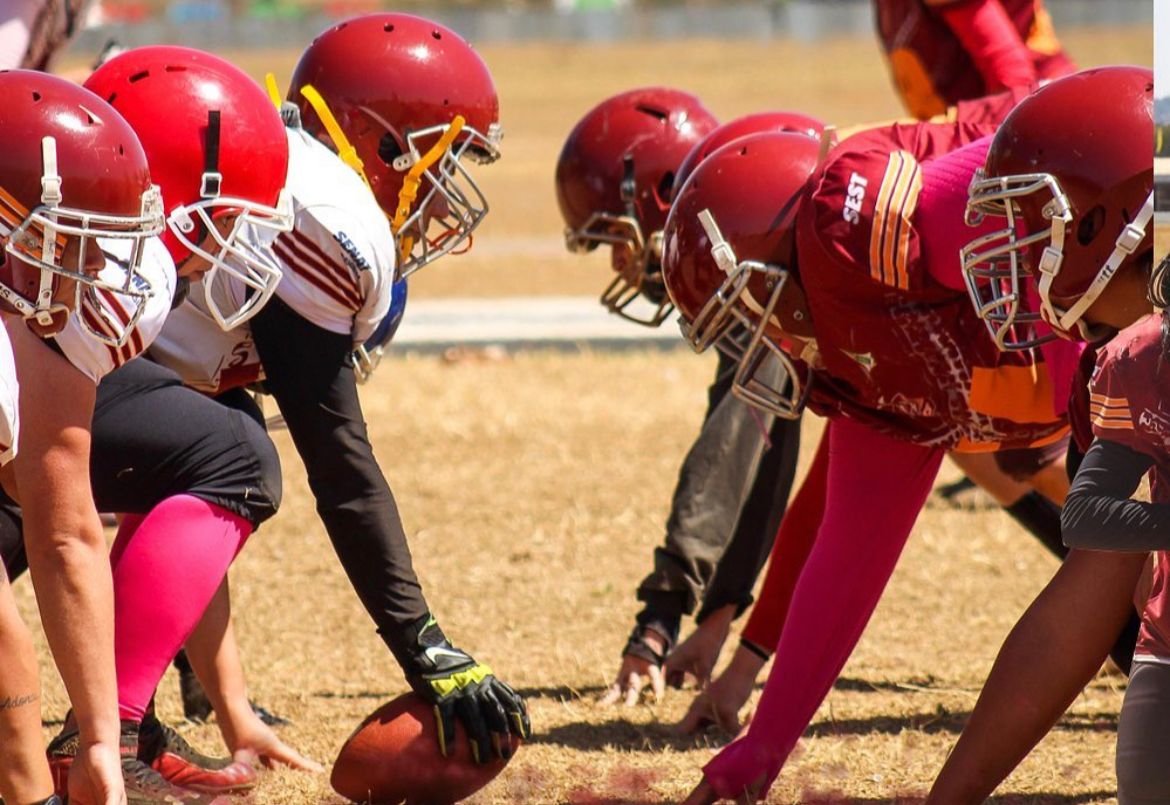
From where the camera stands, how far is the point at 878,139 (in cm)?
372

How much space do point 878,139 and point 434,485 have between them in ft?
11.5

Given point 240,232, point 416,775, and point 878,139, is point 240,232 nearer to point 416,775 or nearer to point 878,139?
point 416,775

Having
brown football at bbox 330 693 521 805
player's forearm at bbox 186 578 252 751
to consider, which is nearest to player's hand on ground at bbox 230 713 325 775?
player's forearm at bbox 186 578 252 751

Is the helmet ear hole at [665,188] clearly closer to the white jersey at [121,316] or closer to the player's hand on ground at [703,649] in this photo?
the player's hand on ground at [703,649]

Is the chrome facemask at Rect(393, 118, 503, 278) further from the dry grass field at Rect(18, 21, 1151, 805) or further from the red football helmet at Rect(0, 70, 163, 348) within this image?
the dry grass field at Rect(18, 21, 1151, 805)

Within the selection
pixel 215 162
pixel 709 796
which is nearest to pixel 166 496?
pixel 215 162

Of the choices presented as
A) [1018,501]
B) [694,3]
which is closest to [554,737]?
[1018,501]

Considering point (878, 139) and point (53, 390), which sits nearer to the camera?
point (53, 390)

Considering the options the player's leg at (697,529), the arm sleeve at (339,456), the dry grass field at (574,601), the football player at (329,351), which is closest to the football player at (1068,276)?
the dry grass field at (574,601)

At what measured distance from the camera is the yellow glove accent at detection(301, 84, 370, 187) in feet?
13.0

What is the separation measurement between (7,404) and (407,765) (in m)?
1.14

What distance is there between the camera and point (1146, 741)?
2.66 m

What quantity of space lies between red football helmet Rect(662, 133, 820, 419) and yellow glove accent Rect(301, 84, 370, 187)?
2.54 feet

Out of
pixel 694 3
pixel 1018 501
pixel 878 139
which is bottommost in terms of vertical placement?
pixel 694 3
